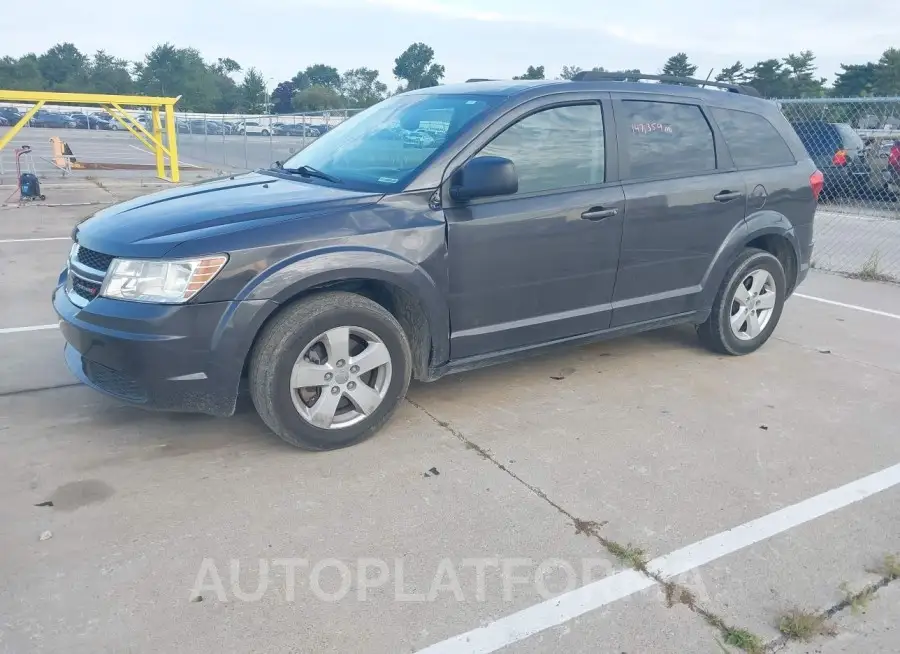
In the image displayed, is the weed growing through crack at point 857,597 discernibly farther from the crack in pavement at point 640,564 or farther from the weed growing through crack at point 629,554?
the weed growing through crack at point 629,554

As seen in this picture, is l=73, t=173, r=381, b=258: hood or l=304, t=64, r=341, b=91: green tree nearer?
l=73, t=173, r=381, b=258: hood

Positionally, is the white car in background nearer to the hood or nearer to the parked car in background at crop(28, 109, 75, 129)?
the hood

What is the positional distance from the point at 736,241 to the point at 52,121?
55.1 m

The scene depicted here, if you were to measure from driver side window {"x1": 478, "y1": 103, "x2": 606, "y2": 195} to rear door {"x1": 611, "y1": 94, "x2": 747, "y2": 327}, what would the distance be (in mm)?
190

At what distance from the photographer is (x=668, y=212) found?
15.0 ft

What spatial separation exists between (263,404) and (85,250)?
1.20m

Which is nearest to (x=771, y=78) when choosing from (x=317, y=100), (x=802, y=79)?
(x=802, y=79)

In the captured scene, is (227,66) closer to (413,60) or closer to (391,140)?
(413,60)

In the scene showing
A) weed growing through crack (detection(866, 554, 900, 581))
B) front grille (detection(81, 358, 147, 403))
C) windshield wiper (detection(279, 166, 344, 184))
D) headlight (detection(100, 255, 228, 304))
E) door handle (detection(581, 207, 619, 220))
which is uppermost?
windshield wiper (detection(279, 166, 344, 184))

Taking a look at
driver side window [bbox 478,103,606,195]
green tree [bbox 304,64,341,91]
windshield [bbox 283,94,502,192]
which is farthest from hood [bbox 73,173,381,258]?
green tree [bbox 304,64,341,91]

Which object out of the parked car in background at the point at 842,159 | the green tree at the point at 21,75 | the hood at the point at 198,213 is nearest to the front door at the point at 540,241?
the hood at the point at 198,213

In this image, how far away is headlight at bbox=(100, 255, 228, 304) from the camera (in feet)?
10.6

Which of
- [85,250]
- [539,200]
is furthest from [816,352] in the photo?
[85,250]

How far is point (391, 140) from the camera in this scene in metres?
4.31
